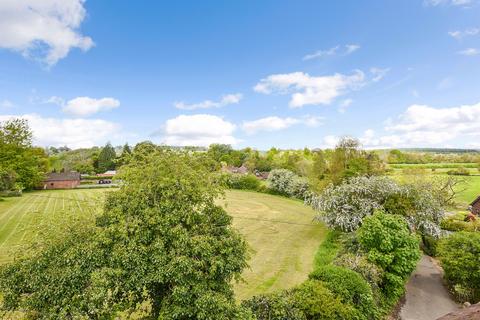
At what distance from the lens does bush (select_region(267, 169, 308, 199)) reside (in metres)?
46.8

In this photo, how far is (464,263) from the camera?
44.2 ft

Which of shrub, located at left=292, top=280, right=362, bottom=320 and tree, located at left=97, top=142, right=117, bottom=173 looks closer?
shrub, located at left=292, top=280, right=362, bottom=320

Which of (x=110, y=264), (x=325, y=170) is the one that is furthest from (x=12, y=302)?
(x=325, y=170)

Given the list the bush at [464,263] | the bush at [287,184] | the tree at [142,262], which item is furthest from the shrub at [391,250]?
the bush at [287,184]

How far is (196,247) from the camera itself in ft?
23.5

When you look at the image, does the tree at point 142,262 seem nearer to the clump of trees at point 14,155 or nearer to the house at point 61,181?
the clump of trees at point 14,155

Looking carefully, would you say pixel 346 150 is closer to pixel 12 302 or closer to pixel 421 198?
pixel 421 198

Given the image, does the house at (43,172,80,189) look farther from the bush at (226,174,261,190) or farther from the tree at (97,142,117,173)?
the bush at (226,174,261,190)

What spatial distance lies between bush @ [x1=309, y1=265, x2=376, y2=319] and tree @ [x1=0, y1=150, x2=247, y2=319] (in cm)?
404

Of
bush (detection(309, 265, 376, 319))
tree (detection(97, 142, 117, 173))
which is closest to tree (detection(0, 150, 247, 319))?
Answer: bush (detection(309, 265, 376, 319))

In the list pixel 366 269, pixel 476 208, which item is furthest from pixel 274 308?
pixel 476 208

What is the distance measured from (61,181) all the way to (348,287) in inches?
2599

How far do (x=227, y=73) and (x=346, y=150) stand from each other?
49.3 ft

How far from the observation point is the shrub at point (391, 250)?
12852 millimetres
